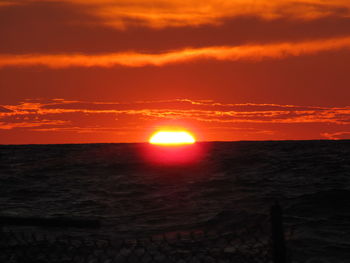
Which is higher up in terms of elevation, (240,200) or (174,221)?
(240,200)

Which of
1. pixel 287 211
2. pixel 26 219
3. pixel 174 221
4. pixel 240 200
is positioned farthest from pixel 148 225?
pixel 26 219

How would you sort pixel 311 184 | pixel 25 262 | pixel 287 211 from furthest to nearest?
pixel 311 184 < pixel 287 211 < pixel 25 262

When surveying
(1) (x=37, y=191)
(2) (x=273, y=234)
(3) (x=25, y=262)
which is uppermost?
(1) (x=37, y=191)

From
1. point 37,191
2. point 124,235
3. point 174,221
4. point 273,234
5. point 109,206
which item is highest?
point 37,191

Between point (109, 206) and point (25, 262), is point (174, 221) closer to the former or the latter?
point (109, 206)

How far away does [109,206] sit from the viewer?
25766 mm

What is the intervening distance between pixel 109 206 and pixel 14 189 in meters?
13.3

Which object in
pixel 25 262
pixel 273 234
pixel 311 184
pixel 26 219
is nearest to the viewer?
pixel 273 234

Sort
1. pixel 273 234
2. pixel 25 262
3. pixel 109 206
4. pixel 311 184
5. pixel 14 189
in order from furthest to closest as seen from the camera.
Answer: pixel 14 189, pixel 311 184, pixel 109 206, pixel 25 262, pixel 273 234

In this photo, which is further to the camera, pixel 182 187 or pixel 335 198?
pixel 182 187

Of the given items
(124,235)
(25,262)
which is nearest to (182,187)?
(124,235)

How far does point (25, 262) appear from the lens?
12750 millimetres

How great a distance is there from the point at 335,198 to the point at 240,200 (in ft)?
15.5

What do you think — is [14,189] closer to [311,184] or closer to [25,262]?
[311,184]
